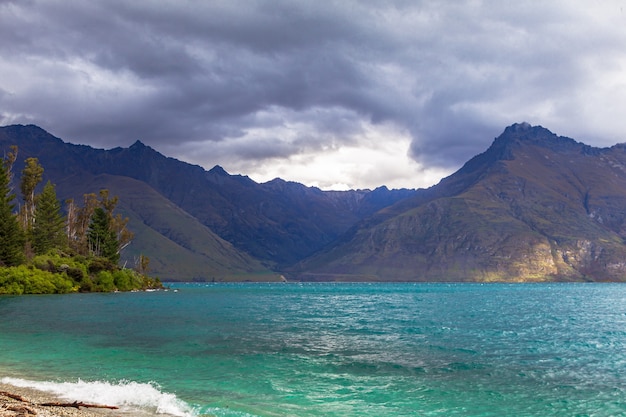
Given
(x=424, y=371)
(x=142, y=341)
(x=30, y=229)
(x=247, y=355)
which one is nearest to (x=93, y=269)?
(x=30, y=229)

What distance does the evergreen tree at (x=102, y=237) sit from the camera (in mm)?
186750

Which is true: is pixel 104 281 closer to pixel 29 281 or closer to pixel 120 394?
pixel 29 281

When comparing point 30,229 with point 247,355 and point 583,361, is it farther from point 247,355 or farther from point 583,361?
point 583,361

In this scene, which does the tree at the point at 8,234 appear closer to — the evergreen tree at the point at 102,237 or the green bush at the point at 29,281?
the green bush at the point at 29,281

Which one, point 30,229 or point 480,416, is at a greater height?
point 30,229

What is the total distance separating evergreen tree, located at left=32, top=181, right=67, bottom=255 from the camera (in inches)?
5881

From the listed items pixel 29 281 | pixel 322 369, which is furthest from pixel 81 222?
pixel 322 369

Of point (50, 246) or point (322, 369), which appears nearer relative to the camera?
point (322, 369)

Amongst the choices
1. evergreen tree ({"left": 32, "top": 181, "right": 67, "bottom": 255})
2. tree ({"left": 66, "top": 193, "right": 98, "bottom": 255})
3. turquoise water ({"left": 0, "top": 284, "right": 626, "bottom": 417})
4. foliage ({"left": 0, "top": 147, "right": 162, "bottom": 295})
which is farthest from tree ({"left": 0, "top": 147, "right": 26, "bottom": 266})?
turquoise water ({"left": 0, "top": 284, "right": 626, "bottom": 417})

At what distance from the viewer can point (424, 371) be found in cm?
3538

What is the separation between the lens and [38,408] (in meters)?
21.0

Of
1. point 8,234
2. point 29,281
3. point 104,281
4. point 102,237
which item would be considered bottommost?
point 104,281

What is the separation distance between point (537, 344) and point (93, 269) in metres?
144

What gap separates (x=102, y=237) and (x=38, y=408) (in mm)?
179015
